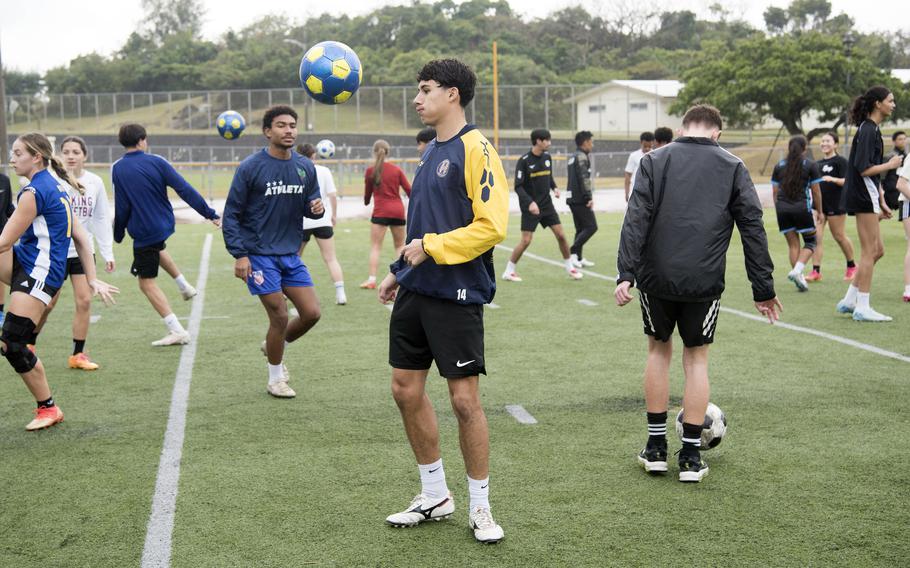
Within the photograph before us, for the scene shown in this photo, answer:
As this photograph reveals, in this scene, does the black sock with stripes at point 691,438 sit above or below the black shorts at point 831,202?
below

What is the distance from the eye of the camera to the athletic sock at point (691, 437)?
17.0ft

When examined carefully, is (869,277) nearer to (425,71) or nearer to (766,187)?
(425,71)

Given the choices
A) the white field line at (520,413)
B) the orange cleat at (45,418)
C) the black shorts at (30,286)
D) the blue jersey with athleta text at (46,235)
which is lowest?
the white field line at (520,413)

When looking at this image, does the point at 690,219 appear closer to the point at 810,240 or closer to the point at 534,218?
the point at 810,240

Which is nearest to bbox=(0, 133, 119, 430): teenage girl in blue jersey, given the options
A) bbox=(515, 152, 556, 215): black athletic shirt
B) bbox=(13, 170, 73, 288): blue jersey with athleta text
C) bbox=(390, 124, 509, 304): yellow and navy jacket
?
bbox=(13, 170, 73, 288): blue jersey with athleta text

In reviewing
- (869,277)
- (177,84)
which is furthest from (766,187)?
(177,84)

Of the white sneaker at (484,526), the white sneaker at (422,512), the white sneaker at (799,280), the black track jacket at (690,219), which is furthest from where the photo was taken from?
the white sneaker at (799,280)

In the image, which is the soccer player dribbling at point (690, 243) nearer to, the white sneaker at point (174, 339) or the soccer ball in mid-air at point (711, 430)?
the soccer ball in mid-air at point (711, 430)

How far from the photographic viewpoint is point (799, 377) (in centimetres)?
750

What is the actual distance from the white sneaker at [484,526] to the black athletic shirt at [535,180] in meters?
9.92

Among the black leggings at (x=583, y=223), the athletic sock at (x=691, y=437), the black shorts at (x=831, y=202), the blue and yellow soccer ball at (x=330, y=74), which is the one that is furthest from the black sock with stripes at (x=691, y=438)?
the black leggings at (x=583, y=223)

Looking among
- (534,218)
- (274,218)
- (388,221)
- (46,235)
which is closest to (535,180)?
(534,218)

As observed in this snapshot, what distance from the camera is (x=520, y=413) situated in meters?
6.61

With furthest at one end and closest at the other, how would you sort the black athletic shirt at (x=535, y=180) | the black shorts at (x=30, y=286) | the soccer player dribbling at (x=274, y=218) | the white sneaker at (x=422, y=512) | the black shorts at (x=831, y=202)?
the black athletic shirt at (x=535, y=180)
the black shorts at (x=831, y=202)
the soccer player dribbling at (x=274, y=218)
the black shorts at (x=30, y=286)
the white sneaker at (x=422, y=512)
